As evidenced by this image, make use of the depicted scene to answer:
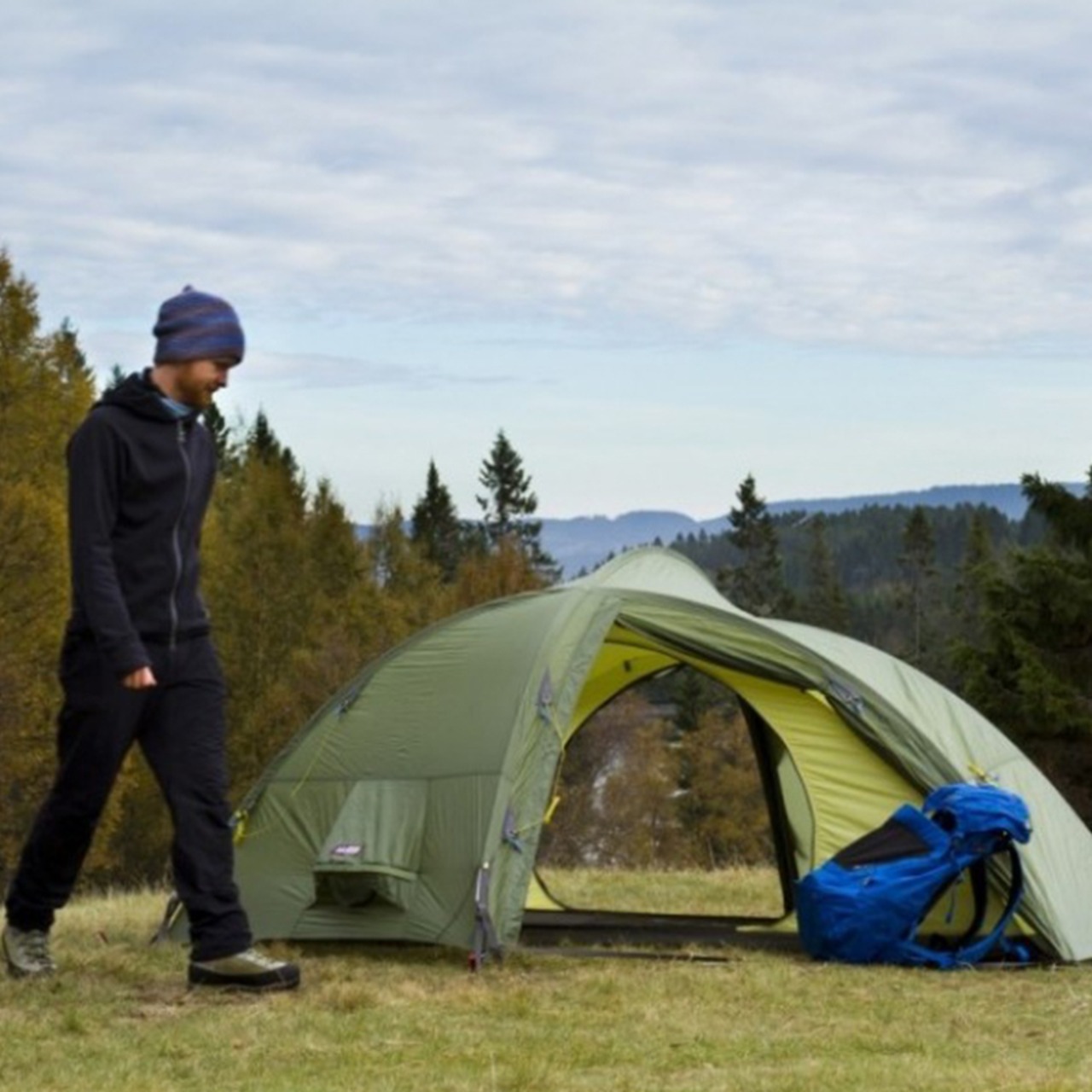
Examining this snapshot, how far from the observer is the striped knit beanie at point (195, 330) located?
6586 mm

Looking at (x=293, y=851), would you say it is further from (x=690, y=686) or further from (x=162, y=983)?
(x=690, y=686)

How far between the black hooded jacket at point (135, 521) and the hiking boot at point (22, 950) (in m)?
1.14

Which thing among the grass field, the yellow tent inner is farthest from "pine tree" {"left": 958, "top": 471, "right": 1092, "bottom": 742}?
the grass field

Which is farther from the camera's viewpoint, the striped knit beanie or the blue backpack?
the blue backpack

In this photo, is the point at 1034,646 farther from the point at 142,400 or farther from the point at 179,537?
the point at 142,400

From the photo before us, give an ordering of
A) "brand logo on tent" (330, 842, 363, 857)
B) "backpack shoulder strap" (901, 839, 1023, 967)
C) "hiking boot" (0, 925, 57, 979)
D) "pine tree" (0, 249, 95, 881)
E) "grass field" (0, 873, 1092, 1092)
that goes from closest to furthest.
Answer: "grass field" (0, 873, 1092, 1092)
"hiking boot" (0, 925, 57, 979)
"backpack shoulder strap" (901, 839, 1023, 967)
"brand logo on tent" (330, 842, 363, 857)
"pine tree" (0, 249, 95, 881)

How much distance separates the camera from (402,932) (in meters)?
8.26

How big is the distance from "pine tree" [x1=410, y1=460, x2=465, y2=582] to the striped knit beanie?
61.9m

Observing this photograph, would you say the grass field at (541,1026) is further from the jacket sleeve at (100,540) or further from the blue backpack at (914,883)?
the jacket sleeve at (100,540)

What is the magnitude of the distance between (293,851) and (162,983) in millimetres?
1739

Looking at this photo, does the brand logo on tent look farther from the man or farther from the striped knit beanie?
the striped knit beanie

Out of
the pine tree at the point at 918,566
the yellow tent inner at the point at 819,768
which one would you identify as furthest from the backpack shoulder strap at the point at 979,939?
the pine tree at the point at 918,566

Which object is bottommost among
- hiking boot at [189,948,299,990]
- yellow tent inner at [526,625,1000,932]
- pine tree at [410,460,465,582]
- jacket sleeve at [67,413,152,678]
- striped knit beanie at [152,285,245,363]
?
hiking boot at [189,948,299,990]

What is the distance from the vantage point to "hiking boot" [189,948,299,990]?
6.72m
